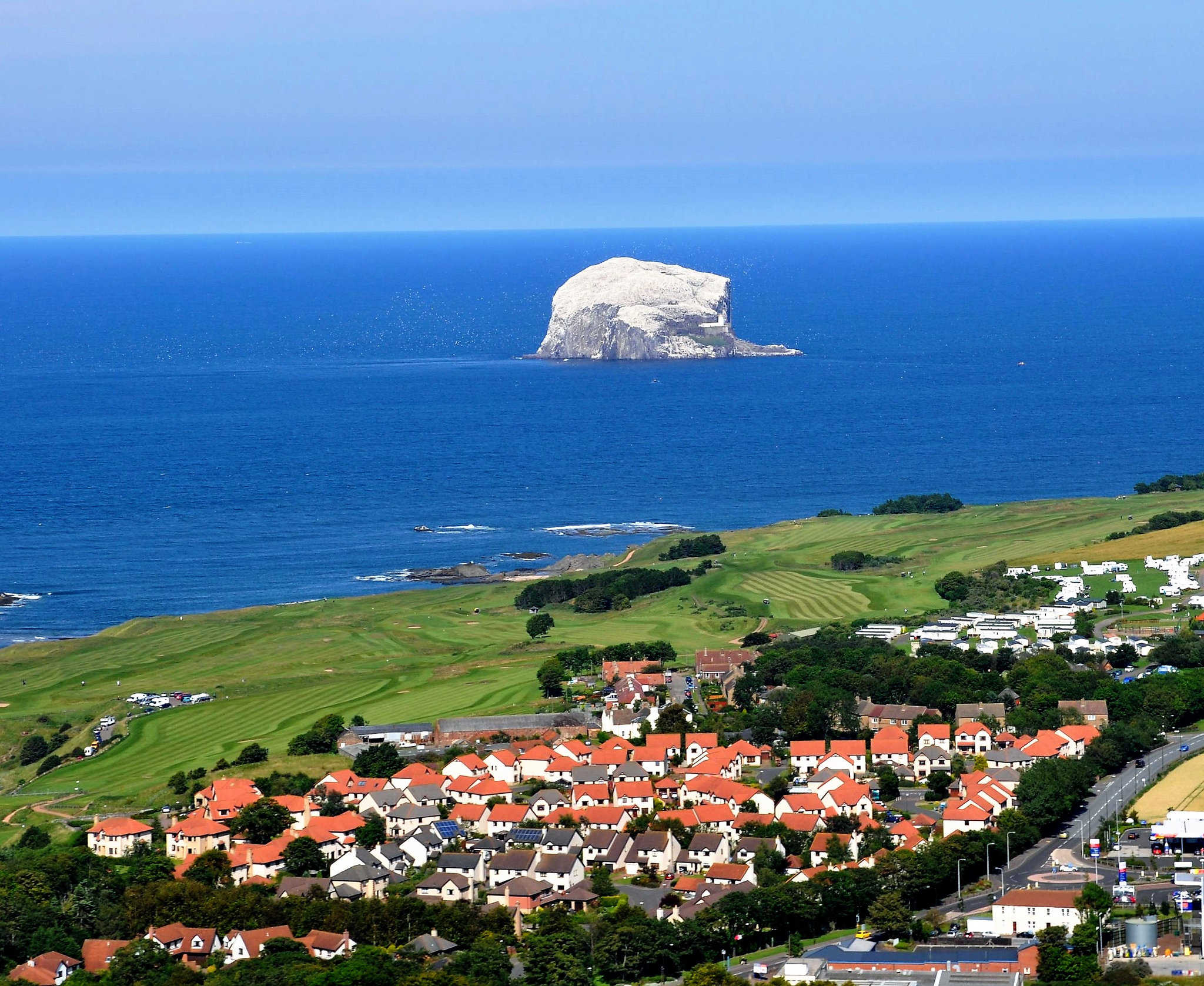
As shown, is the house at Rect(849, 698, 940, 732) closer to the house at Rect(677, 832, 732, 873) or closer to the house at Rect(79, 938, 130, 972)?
the house at Rect(677, 832, 732, 873)

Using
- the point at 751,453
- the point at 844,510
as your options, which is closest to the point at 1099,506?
the point at 844,510

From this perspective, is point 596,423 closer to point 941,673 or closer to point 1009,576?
point 1009,576

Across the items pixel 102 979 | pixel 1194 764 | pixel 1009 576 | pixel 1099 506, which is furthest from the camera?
pixel 1099 506

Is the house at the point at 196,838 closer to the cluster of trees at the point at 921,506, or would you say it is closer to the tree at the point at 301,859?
the tree at the point at 301,859

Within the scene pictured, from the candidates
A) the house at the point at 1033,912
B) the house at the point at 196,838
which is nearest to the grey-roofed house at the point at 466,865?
the house at the point at 196,838

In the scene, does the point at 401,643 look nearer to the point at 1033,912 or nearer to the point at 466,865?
the point at 466,865

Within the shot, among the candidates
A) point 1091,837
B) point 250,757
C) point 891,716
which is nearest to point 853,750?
point 891,716
